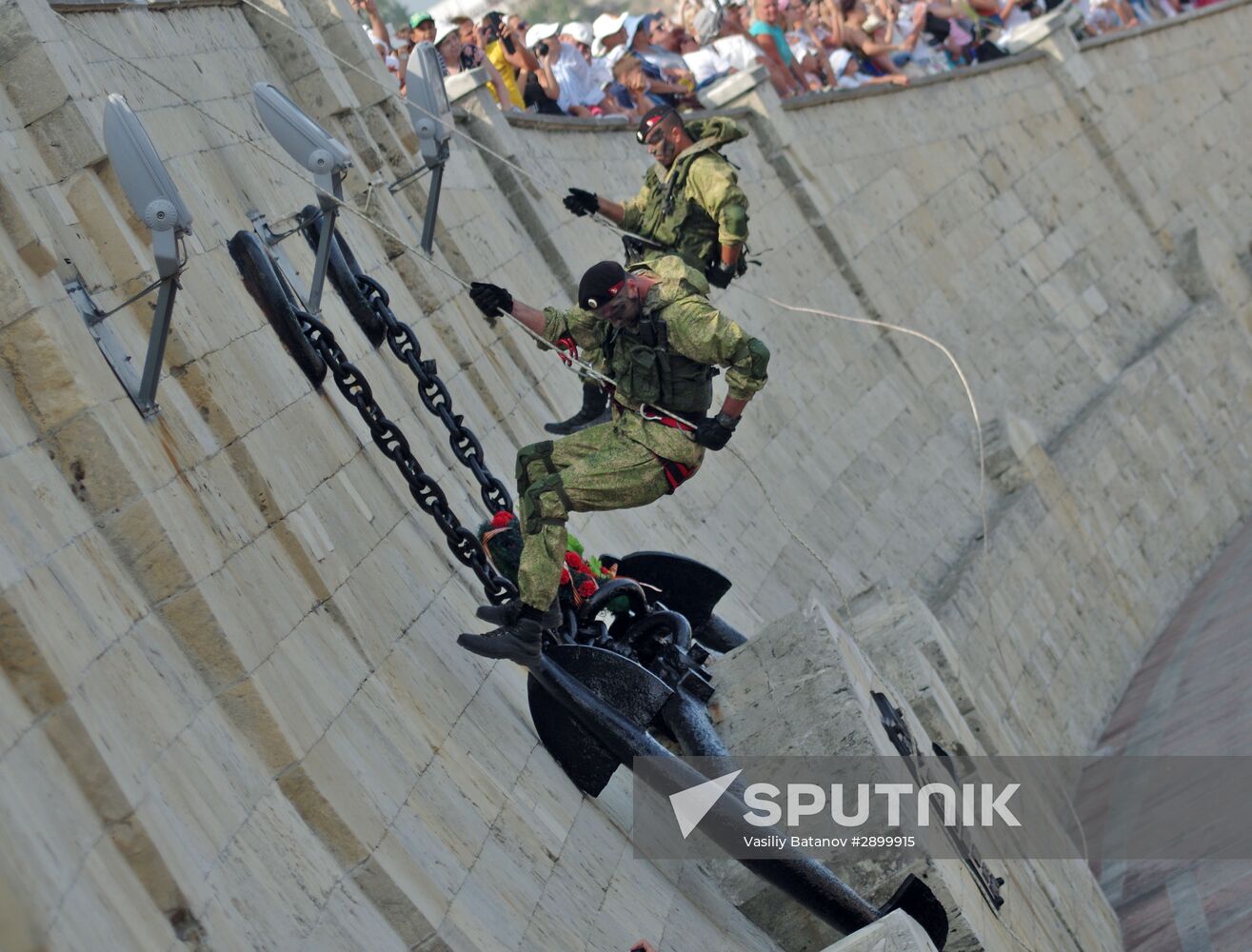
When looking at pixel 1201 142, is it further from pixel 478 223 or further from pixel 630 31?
pixel 478 223

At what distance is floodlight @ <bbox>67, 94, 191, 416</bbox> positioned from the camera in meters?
5.75

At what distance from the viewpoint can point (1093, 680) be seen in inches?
575

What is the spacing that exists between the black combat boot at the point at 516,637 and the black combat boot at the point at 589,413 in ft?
7.98

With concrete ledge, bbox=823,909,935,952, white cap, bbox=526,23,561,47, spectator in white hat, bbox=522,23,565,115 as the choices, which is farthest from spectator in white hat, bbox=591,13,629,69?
concrete ledge, bbox=823,909,935,952

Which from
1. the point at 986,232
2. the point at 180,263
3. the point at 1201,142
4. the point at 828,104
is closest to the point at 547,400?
the point at 180,263

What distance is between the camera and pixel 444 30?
14.1 meters

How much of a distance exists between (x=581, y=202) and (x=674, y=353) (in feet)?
7.32

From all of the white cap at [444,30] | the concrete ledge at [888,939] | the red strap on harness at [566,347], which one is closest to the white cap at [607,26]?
the white cap at [444,30]

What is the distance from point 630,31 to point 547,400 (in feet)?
19.4

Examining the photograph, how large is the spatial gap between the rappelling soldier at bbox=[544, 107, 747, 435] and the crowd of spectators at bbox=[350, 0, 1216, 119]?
8.11 feet

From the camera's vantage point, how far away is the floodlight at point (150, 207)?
5.75 meters

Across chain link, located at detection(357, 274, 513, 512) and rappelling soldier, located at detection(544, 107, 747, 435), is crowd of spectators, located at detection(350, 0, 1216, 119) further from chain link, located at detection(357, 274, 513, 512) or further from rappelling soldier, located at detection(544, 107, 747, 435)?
chain link, located at detection(357, 274, 513, 512)

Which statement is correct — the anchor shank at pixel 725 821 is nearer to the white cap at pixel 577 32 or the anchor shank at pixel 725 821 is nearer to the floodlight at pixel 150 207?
the floodlight at pixel 150 207

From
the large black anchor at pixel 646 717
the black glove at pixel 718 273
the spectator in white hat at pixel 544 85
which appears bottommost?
the large black anchor at pixel 646 717
